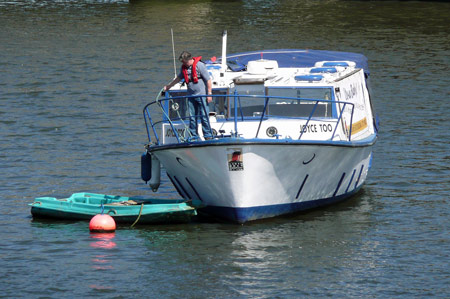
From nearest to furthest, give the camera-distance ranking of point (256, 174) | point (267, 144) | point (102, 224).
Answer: point (267, 144), point (256, 174), point (102, 224)

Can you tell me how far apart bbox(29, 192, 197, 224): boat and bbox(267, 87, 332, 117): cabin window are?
9.41 ft

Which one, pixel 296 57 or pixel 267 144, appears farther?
pixel 296 57

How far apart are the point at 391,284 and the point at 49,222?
24.4 ft

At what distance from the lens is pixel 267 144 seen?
1605 cm

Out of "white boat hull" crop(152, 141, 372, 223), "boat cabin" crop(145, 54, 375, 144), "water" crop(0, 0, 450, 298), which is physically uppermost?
"boat cabin" crop(145, 54, 375, 144)

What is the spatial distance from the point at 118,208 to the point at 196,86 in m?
2.96

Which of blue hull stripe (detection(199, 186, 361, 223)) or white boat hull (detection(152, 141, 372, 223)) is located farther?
blue hull stripe (detection(199, 186, 361, 223))

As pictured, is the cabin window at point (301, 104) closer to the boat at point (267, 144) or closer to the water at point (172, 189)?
the boat at point (267, 144)

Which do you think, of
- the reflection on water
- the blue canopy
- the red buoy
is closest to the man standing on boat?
the red buoy

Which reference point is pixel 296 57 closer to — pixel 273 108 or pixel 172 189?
pixel 273 108

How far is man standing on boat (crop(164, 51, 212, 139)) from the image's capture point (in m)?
17.1

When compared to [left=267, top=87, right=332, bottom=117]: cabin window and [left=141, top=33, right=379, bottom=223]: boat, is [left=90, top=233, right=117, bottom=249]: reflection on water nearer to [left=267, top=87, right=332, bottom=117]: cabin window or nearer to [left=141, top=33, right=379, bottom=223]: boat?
[left=141, top=33, right=379, bottom=223]: boat

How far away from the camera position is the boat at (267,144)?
16.3 metres

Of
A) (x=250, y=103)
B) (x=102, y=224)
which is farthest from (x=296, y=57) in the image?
(x=102, y=224)
